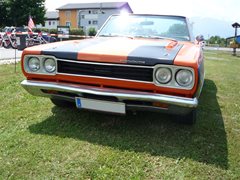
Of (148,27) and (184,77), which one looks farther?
(148,27)

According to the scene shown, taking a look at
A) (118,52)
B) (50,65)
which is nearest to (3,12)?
(50,65)

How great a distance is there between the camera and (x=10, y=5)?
41469mm

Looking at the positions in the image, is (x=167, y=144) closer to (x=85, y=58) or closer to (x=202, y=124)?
(x=202, y=124)

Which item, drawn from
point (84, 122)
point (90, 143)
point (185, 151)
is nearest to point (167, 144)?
point (185, 151)

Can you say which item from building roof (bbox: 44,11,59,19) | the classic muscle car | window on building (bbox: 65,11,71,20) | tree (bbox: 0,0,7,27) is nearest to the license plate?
the classic muscle car

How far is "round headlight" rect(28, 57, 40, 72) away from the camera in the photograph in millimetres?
3546

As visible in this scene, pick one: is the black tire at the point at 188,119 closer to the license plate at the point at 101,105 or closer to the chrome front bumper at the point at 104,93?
the chrome front bumper at the point at 104,93

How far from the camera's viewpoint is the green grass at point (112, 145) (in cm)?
279

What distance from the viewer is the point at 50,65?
→ 3484mm

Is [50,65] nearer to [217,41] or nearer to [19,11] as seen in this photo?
[19,11]

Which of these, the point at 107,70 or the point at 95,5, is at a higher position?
the point at 95,5

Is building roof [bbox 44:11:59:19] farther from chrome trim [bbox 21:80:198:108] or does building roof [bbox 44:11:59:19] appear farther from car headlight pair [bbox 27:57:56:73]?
chrome trim [bbox 21:80:198:108]

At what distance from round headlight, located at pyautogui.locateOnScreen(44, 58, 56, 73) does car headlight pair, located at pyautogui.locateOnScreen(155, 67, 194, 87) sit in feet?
3.94

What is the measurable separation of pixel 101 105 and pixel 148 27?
6.16 feet
